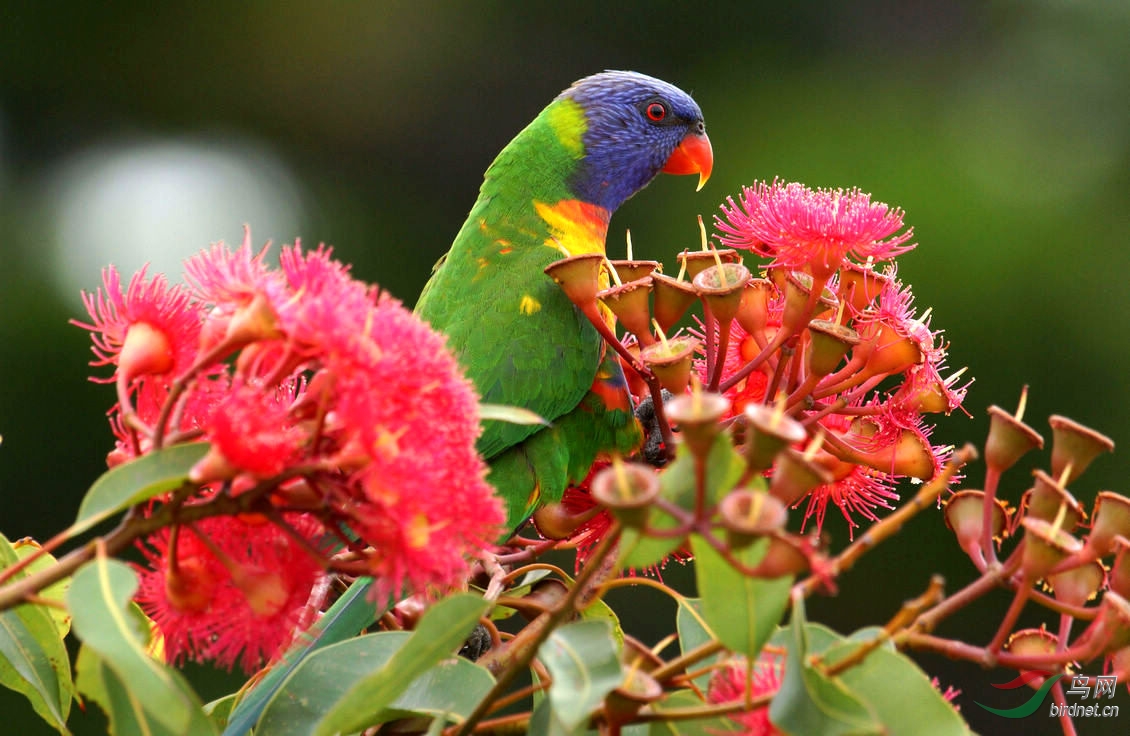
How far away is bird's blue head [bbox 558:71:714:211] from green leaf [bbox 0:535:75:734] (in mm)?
1083

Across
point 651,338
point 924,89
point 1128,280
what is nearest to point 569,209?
point 651,338

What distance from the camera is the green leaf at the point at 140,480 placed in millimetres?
560

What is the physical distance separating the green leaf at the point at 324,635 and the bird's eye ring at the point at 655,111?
110 cm

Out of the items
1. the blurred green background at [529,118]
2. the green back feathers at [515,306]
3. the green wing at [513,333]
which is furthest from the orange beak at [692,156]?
the blurred green background at [529,118]

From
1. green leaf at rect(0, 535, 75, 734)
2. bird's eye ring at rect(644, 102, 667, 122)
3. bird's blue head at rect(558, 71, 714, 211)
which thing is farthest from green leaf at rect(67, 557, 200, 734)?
bird's eye ring at rect(644, 102, 667, 122)

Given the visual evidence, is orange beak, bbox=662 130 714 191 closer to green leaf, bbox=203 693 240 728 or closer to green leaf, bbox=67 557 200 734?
green leaf, bbox=203 693 240 728

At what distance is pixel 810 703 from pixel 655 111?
1387 millimetres

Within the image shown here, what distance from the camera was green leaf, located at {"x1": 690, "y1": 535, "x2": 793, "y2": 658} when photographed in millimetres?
567

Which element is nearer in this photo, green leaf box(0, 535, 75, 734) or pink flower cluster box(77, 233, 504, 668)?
pink flower cluster box(77, 233, 504, 668)

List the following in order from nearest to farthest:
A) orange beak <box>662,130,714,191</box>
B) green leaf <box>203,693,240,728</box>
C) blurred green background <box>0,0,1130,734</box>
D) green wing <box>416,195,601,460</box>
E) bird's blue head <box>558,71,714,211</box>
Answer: green leaf <box>203,693,240,728</box>
green wing <box>416,195,601,460</box>
bird's blue head <box>558,71,714,211</box>
orange beak <box>662,130,714,191</box>
blurred green background <box>0,0,1130,734</box>

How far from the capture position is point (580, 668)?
582mm

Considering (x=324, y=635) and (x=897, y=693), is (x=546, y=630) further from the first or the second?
(x=324, y=635)

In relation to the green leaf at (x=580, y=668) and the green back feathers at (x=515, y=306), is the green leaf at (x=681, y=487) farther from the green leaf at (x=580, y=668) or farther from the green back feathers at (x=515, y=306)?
the green back feathers at (x=515, y=306)

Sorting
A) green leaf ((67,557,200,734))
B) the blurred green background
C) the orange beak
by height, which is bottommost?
the blurred green background
